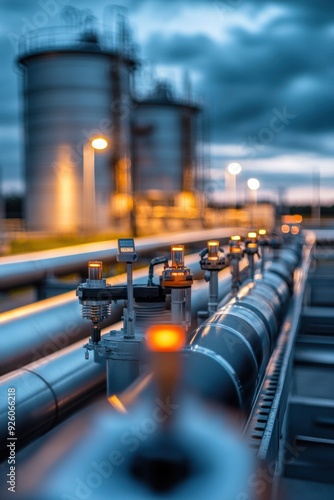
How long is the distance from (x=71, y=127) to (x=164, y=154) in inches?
356

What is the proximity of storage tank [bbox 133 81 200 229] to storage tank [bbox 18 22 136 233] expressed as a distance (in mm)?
6830

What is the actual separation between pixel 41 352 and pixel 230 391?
1949 millimetres

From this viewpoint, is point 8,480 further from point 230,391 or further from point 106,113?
point 106,113

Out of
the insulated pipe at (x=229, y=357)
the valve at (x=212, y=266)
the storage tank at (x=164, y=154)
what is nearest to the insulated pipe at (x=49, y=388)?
the insulated pipe at (x=229, y=357)

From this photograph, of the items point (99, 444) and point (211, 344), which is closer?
point (99, 444)

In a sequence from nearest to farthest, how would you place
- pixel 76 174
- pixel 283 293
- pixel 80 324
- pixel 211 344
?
pixel 211 344
pixel 80 324
pixel 283 293
pixel 76 174

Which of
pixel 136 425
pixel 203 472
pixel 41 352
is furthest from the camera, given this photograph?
pixel 41 352

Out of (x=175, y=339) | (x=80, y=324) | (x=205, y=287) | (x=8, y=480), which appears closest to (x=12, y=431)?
(x=8, y=480)

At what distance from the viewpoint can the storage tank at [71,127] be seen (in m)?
23.8

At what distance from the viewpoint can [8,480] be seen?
2.81 meters

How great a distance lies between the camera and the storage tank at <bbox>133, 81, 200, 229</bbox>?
3173cm

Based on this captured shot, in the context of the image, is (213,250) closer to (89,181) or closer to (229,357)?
(229,357)

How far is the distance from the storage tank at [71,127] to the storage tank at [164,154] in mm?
6830

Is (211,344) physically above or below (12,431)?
above
